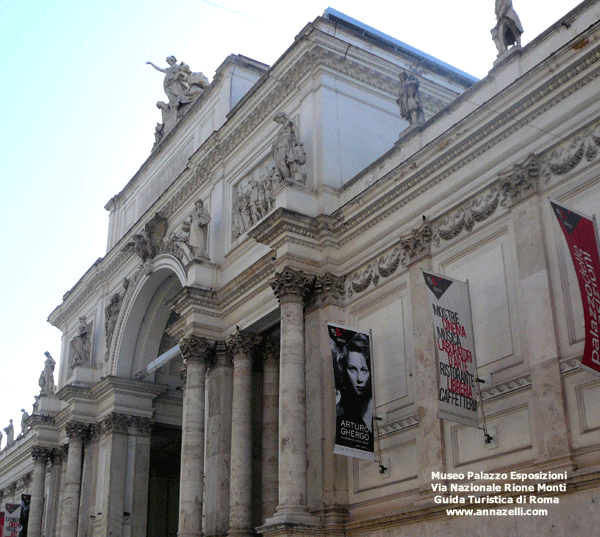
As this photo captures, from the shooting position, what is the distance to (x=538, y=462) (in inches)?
492

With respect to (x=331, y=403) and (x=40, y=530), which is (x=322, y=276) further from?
(x=40, y=530)

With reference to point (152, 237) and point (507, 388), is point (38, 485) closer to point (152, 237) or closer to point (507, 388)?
point (152, 237)

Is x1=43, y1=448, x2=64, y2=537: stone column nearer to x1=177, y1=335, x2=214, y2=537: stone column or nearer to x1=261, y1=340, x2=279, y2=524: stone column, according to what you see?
x1=177, y1=335, x2=214, y2=537: stone column

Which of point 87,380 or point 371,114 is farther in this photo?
point 87,380

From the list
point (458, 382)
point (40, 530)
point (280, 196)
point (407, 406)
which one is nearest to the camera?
point (458, 382)

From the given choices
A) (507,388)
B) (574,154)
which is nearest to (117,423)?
(507,388)

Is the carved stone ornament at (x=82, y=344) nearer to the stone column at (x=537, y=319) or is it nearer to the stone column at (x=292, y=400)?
the stone column at (x=292, y=400)

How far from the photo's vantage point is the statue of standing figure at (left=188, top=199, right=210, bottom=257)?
23.1 m

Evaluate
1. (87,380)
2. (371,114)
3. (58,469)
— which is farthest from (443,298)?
(58,469)

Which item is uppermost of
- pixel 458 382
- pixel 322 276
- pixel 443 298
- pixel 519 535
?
pixel 322 276

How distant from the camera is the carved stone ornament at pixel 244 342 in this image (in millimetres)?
20828

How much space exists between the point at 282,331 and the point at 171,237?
8921mm

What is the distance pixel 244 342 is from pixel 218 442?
2.52 meters

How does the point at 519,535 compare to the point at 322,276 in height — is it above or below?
below
